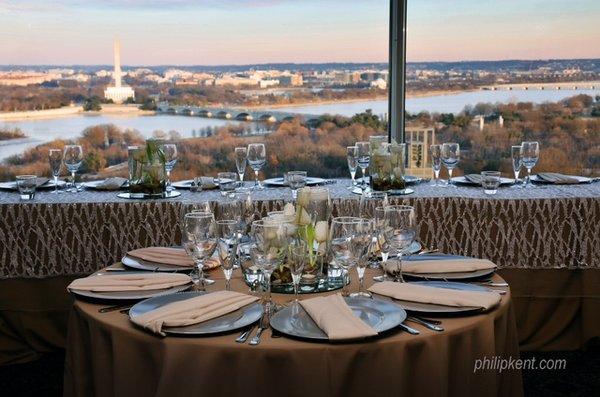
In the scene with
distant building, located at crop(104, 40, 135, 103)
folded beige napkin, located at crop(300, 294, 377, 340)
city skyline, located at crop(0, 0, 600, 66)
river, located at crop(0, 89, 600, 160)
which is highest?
city skyline, located at crop(0, 0, 600, 66)

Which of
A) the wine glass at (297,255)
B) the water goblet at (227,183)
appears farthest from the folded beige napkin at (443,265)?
the water goblet at (227,183)

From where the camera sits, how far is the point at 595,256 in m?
3.54

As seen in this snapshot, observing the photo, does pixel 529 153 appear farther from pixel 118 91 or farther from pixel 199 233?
pixel 118 91

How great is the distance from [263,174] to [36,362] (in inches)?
66.2

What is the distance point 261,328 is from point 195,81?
3122 mm

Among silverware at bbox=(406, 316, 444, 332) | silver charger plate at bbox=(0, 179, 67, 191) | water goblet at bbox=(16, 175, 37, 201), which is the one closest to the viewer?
silverware at bbox=(406, 316, 444, 332)

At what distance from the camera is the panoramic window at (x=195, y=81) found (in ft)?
14.8

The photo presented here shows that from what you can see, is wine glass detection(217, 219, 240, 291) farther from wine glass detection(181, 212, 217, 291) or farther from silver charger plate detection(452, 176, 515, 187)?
silver charger plate detection(452, 176, 515, 187)

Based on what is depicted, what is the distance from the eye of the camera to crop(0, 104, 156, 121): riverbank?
177 inches

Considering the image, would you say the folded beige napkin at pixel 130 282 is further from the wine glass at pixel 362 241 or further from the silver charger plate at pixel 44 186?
the silver charger plate at pixel 44 186

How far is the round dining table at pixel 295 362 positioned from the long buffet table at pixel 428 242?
1.68 metres

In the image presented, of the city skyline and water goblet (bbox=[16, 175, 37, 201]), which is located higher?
the city skyline

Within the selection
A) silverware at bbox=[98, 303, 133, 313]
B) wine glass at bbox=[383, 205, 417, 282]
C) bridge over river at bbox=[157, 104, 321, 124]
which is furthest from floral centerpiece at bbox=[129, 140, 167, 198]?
wine glass at bbox=[383, 205, 417, 282]

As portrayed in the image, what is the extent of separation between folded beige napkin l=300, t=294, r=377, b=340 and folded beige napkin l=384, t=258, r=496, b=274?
0.38 m
